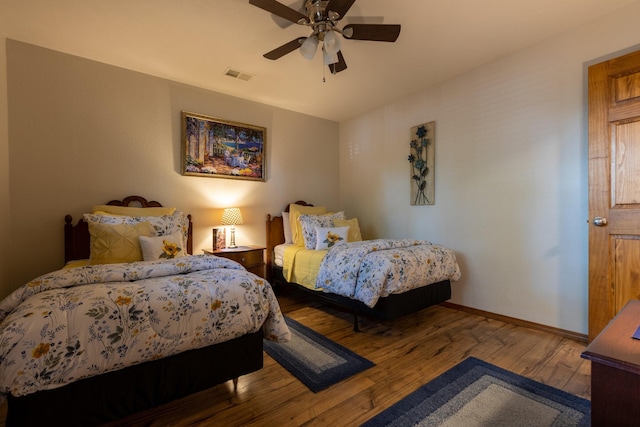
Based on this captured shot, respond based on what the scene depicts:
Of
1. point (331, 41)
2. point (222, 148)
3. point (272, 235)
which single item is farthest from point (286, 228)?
point (331, 41)

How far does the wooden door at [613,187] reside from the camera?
2004 millimetres

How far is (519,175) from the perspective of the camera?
269 cm

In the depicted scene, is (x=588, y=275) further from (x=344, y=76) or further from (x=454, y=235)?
(x=344, y=76)

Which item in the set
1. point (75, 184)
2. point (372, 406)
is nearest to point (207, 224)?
point (75, 184)

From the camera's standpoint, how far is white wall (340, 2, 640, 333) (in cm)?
236

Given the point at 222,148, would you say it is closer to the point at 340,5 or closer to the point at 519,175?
the point at 340,5

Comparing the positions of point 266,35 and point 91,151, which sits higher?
point 266,35

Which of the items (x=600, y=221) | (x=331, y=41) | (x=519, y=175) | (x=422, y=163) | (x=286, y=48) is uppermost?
(x=286, y=48)

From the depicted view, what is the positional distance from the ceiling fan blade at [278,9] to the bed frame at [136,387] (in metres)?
1.91

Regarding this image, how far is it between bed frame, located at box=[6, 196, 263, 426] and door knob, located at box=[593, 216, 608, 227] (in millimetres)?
2479

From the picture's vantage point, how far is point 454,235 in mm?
3195

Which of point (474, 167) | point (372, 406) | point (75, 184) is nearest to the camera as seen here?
point (372, 406)

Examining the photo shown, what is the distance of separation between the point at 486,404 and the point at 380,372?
23.9 inches

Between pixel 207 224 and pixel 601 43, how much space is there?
3949mm
